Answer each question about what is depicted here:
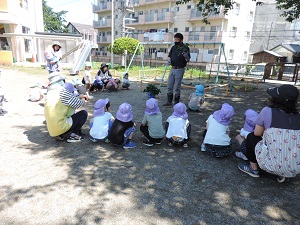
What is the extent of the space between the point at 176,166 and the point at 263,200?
113cm

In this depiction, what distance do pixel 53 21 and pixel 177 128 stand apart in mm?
47025

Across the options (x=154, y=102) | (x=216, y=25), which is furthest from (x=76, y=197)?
(x=216, y=25)

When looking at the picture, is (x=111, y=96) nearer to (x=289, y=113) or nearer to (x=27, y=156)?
(x=27, y=156)

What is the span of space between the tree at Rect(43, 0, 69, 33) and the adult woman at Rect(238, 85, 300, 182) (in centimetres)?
4695

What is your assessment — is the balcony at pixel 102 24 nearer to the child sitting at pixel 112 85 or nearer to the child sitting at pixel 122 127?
the child sitting at pixel 112 85

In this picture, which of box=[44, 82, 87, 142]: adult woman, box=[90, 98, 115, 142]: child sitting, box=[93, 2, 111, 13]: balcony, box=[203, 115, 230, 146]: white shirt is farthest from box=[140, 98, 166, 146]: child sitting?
box=[93, 2, 111, 13]: balcony

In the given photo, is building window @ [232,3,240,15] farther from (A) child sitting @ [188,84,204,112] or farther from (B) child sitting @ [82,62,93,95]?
(A) child sitting @ [188,84,204,112]

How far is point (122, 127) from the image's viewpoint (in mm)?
3529

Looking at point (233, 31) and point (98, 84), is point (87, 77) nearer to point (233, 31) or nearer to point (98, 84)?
point (98, 84)

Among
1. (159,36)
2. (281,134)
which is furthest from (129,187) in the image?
(159,36)

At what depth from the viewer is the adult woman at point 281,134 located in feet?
7.94

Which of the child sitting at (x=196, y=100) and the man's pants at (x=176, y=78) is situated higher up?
the man's pants at (x=176, y=78)

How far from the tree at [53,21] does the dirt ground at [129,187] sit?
4476cm

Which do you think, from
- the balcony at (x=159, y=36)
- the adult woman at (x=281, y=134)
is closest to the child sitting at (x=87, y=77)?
the adult woman at (x=281, y=134)
